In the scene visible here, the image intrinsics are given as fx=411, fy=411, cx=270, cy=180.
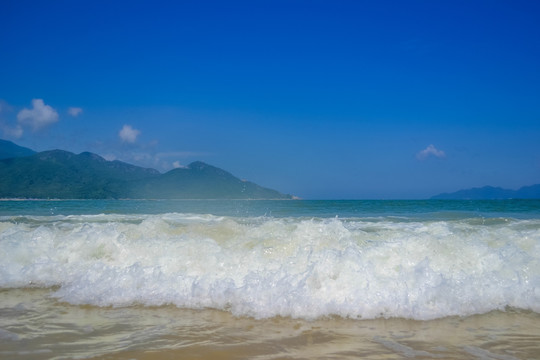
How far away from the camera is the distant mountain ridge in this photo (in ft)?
250

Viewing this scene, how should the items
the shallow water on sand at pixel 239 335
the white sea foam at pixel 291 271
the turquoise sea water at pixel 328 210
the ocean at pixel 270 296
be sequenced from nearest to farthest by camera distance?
the shallow water on sand at pixel 239 335 → the ocean at pixel 270 296 → the white sea foam at pixel 291 271 → the turquoise sea water at pixel 328 210

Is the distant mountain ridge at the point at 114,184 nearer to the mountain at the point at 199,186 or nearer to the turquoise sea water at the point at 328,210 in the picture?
the mountain at the point at 199,186

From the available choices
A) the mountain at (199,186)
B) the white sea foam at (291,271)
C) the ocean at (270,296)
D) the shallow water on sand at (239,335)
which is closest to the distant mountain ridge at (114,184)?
the mountain at (199,186)

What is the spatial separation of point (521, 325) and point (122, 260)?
20.4 feet

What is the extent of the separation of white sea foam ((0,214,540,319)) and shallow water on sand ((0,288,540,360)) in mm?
A: 260

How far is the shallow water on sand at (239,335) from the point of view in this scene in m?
4.04

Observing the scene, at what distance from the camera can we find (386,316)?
535 centimetres

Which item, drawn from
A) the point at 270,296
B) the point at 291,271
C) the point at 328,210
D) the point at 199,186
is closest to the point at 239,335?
the point at 270,296

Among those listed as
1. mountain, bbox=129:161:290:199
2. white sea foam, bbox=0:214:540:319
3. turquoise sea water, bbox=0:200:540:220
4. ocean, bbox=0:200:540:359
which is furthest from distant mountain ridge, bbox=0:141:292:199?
ocean, bbox=0:200:540:359

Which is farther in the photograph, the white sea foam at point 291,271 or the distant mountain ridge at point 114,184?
the distant mountain ridge at point 114,184

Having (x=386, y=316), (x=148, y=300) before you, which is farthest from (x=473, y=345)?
(x=148, y=300)

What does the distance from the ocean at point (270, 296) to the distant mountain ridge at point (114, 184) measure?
218 feet

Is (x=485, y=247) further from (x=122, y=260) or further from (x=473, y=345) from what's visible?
(x=122, y=260)

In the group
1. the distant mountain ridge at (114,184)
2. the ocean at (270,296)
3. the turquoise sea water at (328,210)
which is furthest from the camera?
the distant mountain ridge at (114,184)
